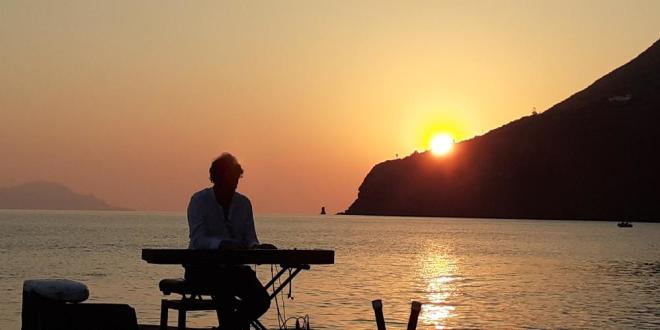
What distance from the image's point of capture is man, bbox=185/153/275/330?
372 inches

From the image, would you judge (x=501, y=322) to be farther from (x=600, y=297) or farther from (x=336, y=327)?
(x=600, y=297)

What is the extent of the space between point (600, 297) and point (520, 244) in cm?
6458

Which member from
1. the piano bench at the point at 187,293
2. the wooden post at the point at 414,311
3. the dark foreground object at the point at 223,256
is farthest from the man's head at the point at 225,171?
the wooden post at the point at 414,311

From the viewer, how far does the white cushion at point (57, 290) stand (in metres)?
8.94

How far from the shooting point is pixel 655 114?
19888 centimetres

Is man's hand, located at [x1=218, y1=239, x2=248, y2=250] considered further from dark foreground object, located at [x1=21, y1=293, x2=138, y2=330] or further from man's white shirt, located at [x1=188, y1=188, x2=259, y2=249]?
dark foreground object, located at [x1=21, y1=293, x2=138, y2=330]

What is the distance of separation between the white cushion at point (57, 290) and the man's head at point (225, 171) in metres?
1.49

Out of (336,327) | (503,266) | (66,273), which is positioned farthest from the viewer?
(503,266)

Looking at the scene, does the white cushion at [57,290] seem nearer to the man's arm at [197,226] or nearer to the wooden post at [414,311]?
the man's arm at [197,226]

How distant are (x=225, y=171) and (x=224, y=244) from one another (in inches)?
25.3

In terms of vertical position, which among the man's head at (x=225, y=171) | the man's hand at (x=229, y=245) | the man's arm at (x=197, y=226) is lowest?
the man's hand at (x=229, y=245)

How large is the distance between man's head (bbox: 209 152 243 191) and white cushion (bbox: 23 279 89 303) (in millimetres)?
1493

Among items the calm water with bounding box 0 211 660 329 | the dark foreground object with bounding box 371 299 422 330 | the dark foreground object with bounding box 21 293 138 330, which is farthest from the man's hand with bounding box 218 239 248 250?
the calm water with bounding box 0 211 660 329

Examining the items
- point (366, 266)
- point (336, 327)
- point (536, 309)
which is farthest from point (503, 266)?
point (336, 327)
